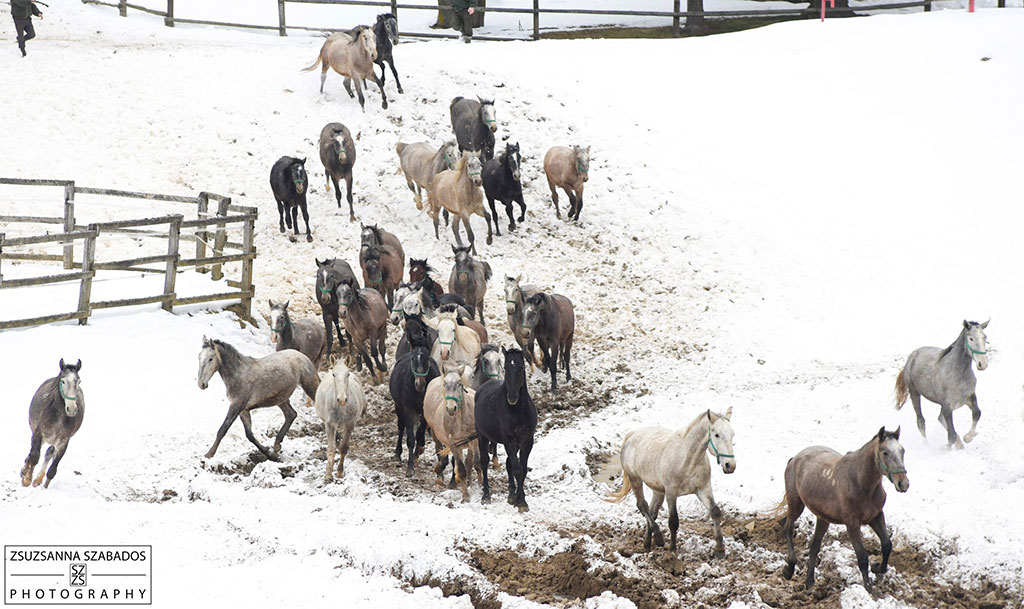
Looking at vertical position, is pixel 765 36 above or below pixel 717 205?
above

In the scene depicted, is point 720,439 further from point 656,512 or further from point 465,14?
point 465,14

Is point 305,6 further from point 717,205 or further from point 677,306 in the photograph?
point 677,306

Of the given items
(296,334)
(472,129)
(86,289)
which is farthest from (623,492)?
(472,129)

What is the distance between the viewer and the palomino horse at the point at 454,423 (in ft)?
31.2

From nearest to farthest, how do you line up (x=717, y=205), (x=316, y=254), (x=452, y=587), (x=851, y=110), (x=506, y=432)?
(x=452, y=587), (x=506, y=432), (x=316, y=254), (x=717, y=205), (x=851, y=110)

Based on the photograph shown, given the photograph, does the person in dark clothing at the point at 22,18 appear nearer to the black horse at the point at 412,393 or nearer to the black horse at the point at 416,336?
the black horse at the point at 416,336

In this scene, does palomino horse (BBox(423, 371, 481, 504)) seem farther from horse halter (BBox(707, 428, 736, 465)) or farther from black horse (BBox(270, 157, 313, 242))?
black horse (BBox(270, 157, 313, 242))

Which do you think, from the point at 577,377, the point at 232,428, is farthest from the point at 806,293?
the point at 232,428

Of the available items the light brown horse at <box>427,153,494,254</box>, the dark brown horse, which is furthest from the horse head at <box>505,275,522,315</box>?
the light brown horse at <box>427,153,494,254</box>

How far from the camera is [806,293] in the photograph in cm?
1559

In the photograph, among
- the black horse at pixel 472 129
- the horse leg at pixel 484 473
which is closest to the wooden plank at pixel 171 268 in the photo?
the horse leg at pixel 484 473

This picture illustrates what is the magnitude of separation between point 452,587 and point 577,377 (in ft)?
20.6

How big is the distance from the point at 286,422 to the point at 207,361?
1246 mm

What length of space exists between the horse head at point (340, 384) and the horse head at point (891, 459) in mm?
5563
